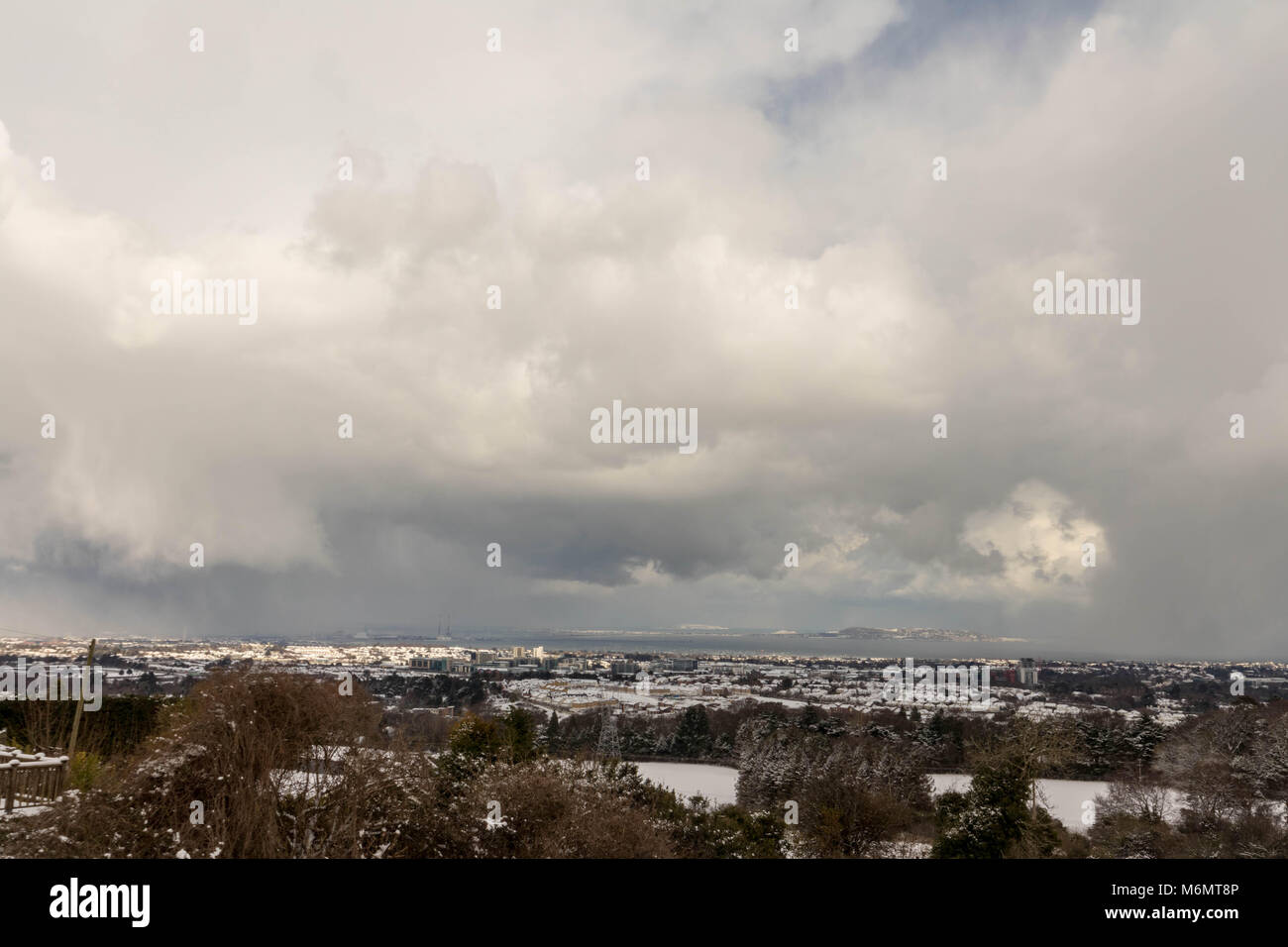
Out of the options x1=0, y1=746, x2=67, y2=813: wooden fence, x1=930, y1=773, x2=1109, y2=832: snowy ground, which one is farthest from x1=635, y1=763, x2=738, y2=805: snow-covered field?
x1=0, y1=746, x2=67, y2=813: wooden fence

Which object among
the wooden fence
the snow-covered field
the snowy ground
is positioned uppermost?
the wooden fence

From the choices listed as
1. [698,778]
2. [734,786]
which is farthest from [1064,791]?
[698,778]

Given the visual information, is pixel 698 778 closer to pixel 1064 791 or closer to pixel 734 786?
pixel 734 786

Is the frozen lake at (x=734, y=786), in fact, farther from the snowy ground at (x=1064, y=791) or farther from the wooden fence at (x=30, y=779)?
the wooden fence at (x=30, y=779)

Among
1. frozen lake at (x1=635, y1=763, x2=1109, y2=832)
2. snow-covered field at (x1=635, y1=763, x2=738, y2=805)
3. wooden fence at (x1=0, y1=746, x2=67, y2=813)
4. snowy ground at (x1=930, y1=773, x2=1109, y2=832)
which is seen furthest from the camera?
snow-covered field at (x1=635, y1=763, x2=738, y2=805)

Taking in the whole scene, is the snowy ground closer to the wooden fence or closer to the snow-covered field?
the snow-covered field
